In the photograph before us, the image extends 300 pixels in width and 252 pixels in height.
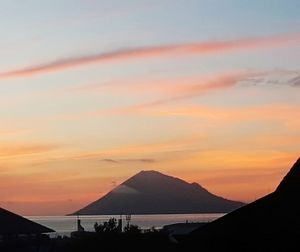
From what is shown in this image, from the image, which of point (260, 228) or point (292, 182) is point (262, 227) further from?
point (292, 182)

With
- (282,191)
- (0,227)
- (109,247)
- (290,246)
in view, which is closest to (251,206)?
(282,191)

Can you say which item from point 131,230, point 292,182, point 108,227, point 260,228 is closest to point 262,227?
point 260,228

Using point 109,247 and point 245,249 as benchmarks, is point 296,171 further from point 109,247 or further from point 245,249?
point 109,247

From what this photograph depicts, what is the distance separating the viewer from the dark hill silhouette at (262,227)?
16.2 meters

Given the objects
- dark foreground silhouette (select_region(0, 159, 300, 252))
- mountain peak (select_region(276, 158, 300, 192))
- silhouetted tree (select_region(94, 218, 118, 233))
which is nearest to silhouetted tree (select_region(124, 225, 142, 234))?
silhouetted tree (select_region(94, 218, 118, 233))

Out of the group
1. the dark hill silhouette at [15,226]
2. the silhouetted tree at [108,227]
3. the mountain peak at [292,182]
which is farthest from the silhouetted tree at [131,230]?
the mountain peak at [292,182]

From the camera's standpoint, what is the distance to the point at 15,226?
126 ft

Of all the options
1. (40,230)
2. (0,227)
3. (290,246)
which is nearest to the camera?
(290,246)

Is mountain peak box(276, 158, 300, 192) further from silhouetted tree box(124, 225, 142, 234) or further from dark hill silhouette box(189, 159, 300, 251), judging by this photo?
silhouetted tree box(124, 225, 142, 234)

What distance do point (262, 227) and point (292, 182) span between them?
200cm

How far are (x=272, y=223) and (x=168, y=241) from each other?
52.2 ft

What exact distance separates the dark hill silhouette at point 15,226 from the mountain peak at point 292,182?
21.2 meters

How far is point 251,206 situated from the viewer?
17969 mm

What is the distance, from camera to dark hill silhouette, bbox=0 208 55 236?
124ft
